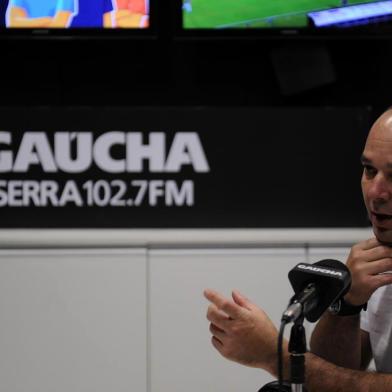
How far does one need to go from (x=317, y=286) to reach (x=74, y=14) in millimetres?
2240

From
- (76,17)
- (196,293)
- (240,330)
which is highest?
(76,17)

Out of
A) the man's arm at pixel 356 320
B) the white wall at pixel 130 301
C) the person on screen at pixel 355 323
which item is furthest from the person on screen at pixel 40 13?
the man's arm at pixel 356 320

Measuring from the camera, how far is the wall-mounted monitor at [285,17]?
11.1ft

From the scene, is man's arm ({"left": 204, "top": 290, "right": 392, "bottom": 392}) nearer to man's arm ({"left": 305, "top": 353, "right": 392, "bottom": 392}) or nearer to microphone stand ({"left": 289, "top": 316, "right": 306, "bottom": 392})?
man's arm ({"left": 305, "top": 353, "right": 392, "bottom": 392})

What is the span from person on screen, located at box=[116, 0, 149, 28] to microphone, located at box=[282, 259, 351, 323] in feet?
6.92

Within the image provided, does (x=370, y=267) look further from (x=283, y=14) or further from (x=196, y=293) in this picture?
(x=283, y=14)

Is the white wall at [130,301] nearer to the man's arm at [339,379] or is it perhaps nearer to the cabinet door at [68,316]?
the cabinet door at [68,316]

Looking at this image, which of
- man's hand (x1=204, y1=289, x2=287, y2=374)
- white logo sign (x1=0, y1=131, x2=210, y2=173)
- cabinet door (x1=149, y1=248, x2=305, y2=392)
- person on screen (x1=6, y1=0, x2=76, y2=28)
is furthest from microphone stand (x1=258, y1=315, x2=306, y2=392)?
person on screen (x1=6, y1=0, x2=76, y2=28)

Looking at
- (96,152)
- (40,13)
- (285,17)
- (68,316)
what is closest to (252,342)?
(68,316)

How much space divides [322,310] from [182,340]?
1.54 m

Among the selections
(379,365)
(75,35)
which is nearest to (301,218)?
(379,365)

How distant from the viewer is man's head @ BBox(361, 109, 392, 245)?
6.27ft

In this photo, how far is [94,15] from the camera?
11.1 feet

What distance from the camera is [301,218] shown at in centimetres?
305
